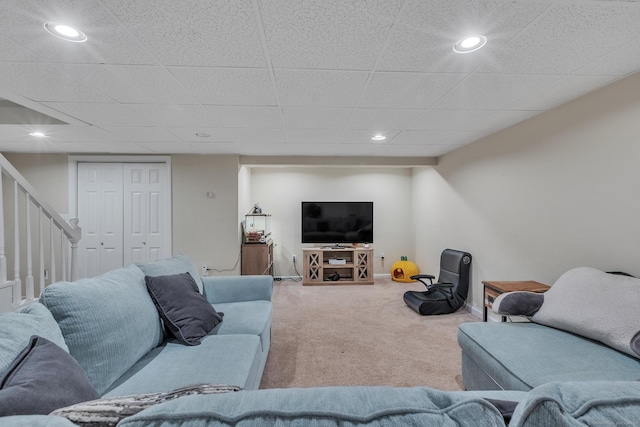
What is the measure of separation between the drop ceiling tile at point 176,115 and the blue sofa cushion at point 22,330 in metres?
1.78

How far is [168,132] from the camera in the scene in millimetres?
3176

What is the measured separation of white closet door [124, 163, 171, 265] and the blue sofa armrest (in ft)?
7.37

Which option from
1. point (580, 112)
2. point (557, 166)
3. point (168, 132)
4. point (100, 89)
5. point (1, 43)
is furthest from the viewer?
point (168, 132)

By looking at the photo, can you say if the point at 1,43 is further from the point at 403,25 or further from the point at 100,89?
the point at 403,25

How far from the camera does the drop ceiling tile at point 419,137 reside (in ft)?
10.6

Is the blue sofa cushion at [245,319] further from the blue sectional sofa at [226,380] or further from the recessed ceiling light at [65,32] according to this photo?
the recessed ceiling light at [65,32]

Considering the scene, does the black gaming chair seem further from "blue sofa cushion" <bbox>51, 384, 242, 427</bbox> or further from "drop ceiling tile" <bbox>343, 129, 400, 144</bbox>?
"blue sofa cushion" <bbox>51, 384, 242, 427</bbox>

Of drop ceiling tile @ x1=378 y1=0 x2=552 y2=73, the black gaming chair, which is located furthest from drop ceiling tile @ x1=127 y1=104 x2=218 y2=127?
the black gaming chair

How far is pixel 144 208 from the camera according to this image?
173 inches

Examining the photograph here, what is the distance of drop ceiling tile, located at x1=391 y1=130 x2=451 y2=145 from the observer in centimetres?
323

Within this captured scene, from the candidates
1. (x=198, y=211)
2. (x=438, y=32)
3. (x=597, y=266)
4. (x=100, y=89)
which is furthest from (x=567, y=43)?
(x=198, y=211)

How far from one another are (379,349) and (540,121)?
2.65 metres

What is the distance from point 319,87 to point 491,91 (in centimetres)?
131

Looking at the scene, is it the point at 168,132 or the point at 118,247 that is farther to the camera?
the point at 118,247
